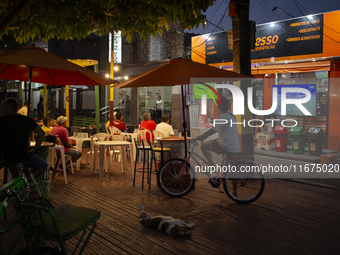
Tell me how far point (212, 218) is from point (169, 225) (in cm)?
87

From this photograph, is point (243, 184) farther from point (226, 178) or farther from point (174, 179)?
point (174, 179)

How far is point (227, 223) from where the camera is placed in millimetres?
4410

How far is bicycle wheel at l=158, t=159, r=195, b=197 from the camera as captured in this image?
5.80 meters

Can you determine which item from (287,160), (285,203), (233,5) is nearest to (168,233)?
(285,203)

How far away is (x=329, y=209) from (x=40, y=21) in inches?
228

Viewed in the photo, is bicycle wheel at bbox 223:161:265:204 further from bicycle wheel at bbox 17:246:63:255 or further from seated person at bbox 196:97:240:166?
bicycle wheel at bbox 17:246:63:255

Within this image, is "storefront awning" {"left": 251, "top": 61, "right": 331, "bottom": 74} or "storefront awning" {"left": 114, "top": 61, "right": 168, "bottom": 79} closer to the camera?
"storefront awning" {"left": 251, "top": 61, "right": 331, "bottom": 74}

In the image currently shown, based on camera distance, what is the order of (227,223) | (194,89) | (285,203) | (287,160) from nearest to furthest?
(227,223), (285,203), (287,160), (194,89)

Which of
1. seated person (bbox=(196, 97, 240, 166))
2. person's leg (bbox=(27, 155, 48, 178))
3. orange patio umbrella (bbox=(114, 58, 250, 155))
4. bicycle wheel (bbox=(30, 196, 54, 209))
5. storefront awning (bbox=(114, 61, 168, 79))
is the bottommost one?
bicycle wheel (bbox=(30, 196, 54, 209))

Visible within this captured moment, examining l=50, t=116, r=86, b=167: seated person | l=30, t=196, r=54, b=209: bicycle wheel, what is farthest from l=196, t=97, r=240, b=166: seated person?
l=50, t=116, r=86, b=167: seated person

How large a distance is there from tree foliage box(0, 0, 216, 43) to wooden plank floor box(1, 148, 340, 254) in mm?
3072

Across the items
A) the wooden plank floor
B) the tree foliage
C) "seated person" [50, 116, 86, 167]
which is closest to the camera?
the wooden plank floor

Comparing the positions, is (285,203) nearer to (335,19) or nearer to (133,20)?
(133,20)

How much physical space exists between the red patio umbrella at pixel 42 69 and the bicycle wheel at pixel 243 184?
9.68 feet
